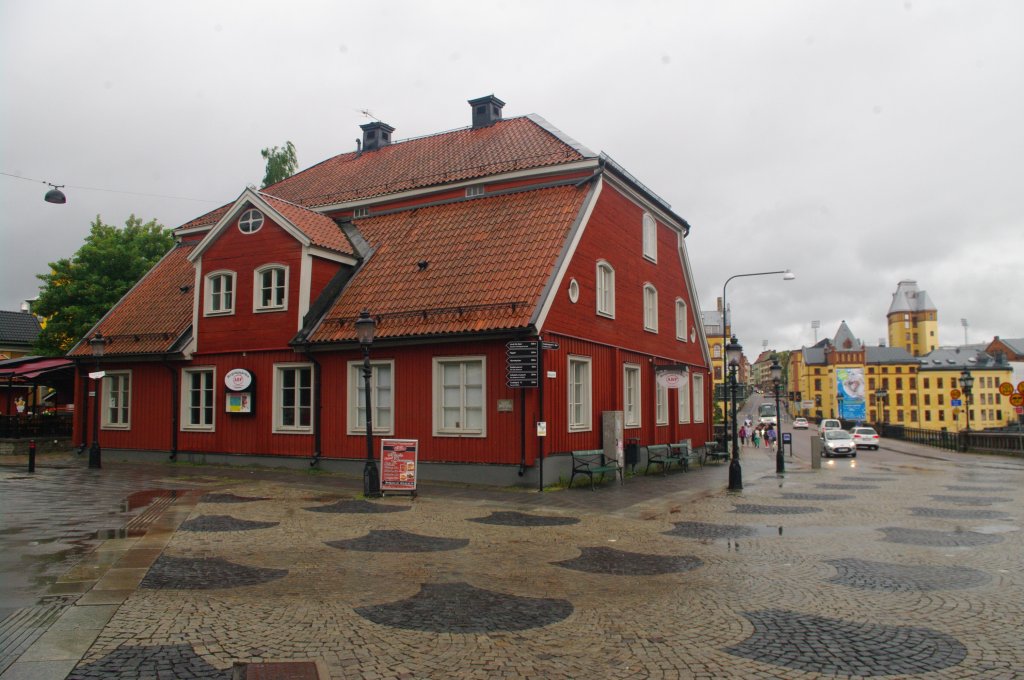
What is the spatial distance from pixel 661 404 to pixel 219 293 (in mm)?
15395

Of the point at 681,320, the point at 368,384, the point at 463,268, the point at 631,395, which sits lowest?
the point at 631,395

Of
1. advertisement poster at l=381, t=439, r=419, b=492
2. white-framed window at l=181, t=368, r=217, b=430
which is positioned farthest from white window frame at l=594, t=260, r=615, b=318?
white-framed window at l=181, t=368, r=217, b=430

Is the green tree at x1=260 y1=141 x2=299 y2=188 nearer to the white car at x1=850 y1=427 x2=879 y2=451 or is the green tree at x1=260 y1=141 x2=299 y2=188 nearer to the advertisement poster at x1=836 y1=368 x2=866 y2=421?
the white car at x1=850 y1=427 x2=879 y2=451

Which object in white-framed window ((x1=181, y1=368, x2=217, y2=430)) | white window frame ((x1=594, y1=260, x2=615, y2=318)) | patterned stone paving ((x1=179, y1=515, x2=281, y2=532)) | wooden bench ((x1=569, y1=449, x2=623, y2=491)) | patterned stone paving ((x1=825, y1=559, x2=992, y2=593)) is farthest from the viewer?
white-framed window ((x1=181, y1=368, x2=217, y2=430))

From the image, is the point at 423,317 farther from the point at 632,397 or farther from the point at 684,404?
the point at 684,404

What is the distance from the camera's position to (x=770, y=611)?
24.4 ft

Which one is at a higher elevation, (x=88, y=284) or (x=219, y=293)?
(x=88, y=284)

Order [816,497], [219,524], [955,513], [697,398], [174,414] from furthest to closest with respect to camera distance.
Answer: [697,398] < [174,414] < [816,497] < [955,513] < [219,524]

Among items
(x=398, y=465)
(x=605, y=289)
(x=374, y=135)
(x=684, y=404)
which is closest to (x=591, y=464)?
(x=398, y=465)

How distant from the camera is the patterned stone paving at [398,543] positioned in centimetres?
1057

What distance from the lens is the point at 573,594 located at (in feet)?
26.6

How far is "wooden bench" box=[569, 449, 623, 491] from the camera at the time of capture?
1844 centimetres

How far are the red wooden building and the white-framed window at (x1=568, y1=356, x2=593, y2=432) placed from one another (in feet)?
0.20

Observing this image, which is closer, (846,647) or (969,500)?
(846,647)
